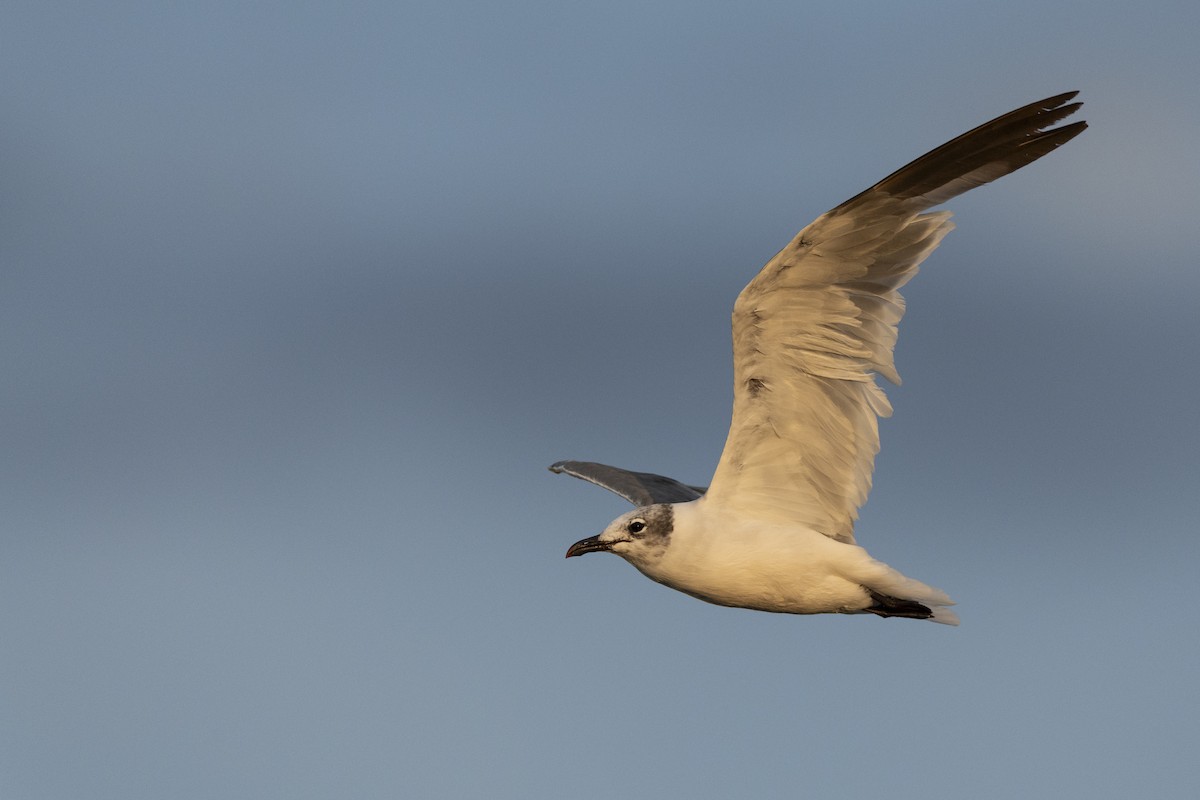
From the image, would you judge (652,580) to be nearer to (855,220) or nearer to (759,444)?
(759,444)

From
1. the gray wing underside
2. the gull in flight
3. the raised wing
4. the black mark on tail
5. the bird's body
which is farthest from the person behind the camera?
the gray wing underside

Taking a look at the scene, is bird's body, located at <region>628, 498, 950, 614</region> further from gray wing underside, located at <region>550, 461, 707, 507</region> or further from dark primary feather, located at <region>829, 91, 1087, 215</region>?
dark primary feather, located at <region>829, 91, 1087, 215</region>

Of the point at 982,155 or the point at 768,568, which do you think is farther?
the point at 768,568

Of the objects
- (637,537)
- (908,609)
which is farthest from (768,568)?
(908,609)

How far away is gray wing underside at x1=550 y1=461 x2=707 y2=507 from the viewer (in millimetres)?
16781

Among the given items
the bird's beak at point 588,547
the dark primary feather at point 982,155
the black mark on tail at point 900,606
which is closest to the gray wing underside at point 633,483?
the bird's beak at point 588,547

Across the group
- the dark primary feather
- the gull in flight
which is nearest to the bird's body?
the gull in flight

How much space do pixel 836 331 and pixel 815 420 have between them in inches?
38.0

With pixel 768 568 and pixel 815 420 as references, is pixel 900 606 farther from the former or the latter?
pixel 815 420

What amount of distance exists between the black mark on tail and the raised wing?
72cm

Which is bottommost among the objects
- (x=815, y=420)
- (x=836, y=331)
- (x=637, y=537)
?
(x=637, y=537)

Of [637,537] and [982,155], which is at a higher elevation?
[982,155]

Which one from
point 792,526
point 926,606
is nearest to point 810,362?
point 792,526

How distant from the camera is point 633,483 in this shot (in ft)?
57.7
